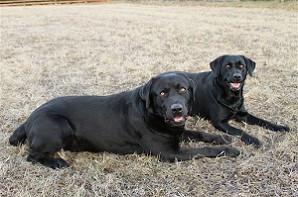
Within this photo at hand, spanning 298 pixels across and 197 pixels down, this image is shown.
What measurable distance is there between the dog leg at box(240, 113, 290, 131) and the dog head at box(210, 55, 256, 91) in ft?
1.20

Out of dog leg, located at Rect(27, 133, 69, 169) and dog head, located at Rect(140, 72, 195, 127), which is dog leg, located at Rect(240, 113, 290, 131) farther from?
dog leg, located at Rect(27, 133, 69, 169)

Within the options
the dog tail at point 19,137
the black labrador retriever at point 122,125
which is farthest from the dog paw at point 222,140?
the dog tail at point 19,137

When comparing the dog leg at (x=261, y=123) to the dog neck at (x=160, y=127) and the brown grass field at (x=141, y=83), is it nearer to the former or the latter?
the brown grass field at (x=141, y=83)

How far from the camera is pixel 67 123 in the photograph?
3.93m

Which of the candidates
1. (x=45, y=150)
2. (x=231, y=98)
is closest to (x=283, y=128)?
(x=231, y=98)

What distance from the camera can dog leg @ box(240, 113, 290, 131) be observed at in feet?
15.0

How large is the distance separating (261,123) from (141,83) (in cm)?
253

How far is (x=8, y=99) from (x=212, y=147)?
130 inches

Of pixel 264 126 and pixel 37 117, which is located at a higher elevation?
pixel 37 117

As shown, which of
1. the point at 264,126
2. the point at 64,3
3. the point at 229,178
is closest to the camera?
the point at 229,178

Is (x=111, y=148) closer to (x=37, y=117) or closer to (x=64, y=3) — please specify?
(x=37, y=117)

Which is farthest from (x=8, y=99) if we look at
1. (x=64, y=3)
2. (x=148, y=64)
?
(x=64, y=3)

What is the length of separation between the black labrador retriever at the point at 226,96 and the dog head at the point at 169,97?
108cm

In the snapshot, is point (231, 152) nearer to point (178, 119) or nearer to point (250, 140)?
point (250, 140)
